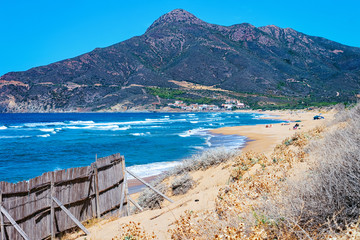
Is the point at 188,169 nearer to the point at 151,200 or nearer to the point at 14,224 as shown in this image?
the point at 151,200

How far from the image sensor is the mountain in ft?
451

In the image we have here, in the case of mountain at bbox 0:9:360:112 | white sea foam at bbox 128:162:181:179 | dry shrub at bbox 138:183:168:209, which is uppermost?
mountain at bbox 0:9:360:112

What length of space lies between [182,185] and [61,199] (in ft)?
14.3

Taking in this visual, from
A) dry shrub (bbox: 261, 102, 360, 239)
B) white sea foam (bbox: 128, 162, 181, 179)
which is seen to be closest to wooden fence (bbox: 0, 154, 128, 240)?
dry shrub (bbox: 261, 102, 360, 239)

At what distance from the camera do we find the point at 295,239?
8.85 ft

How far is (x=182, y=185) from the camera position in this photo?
9.42 meters

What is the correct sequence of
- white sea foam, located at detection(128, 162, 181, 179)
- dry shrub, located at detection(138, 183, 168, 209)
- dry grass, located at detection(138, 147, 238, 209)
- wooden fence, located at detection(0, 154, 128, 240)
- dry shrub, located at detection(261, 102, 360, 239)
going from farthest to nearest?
white sea foam, located at detection(128, 162, 181, 179)
dry grass, located at detection(138, 147, 238, 209)
dry shrub, located at detection(138, 183, 168, 209)
wooden fence, located at detection(0, 154, 128, 240)
dry shrub, located at detection(261, 102, 360, 239)

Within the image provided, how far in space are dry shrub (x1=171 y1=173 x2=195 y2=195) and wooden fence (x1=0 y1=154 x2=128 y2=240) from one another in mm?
2217

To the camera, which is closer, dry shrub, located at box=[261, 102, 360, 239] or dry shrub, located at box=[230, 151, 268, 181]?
dry shrub, located at box=[261, 102, 360, 239]

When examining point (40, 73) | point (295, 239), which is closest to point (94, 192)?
point (295, 239)

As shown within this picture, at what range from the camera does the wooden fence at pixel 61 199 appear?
5281mm

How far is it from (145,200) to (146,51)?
19077 cm

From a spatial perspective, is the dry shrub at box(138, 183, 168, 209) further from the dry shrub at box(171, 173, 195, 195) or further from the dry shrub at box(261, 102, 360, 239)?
the dry shrub at box(261, 102, 360, 239)

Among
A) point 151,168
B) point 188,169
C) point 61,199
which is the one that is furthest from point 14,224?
point 151,168
